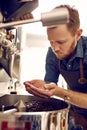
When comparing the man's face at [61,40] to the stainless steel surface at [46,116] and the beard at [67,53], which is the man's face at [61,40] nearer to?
the beard at [67,53]

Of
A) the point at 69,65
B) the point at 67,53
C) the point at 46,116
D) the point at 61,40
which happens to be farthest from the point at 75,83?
the point at 46,116

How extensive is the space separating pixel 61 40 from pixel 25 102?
0.37 metres

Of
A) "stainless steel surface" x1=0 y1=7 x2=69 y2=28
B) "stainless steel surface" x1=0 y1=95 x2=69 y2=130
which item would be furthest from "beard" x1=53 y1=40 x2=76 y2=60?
"stainless steel surface" x1=0 y1=7 x2=69 y2=28

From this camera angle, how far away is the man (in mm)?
983

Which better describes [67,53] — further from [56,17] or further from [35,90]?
[56,17]

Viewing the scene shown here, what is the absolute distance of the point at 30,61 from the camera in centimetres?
256

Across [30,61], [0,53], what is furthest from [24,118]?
[30,61]

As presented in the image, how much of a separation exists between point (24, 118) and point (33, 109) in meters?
0.22

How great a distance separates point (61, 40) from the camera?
1.12m

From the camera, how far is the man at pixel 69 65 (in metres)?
0.98

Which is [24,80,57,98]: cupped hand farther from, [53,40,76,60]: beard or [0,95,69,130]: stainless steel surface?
[53,40,76,60]: beard

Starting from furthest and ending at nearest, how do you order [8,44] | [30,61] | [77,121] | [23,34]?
[30,61], [23,34], [77,121], [8,44]

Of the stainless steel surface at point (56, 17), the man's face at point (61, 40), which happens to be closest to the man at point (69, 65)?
the man's face at point (61, 40)

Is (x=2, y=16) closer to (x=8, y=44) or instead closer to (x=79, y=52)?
(x=8, y=44)
